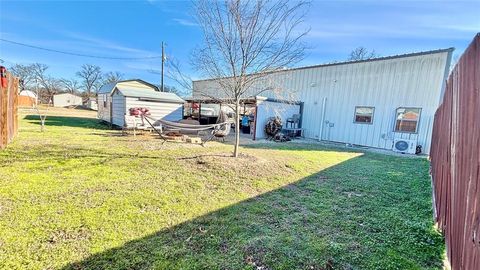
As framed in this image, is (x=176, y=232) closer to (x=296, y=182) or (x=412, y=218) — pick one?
(x=296, y=182)

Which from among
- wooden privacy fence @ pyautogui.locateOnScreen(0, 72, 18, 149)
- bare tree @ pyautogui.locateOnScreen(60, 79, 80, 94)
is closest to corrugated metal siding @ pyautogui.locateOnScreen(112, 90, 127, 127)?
wooden privacy fence @ pyautogui.locateOnScreen(0, 72, 18, 149)

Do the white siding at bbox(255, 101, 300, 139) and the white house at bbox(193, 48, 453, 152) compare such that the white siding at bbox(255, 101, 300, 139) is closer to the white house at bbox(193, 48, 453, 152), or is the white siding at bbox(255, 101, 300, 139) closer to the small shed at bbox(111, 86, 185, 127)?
the white house at bbox(193, 48, 453, 152)

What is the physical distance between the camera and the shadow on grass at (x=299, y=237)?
6.85ft

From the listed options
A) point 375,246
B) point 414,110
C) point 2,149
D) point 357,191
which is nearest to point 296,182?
point 357,191

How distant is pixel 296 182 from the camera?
467cm

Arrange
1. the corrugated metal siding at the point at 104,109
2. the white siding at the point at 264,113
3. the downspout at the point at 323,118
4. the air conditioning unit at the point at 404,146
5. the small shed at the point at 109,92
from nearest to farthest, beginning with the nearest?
the air conditioning unit at the point at 404,146, the white siding at the point at 264,113, the downspout at the point at 323,118, the small shed at the point at 109,92, the corrugated metal siding at the point at 104,109

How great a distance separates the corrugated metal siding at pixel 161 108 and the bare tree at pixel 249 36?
6.97 metres

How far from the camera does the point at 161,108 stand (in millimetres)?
12352

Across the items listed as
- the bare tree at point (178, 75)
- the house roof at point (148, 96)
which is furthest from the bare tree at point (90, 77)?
the bare tree at point (178, 75)

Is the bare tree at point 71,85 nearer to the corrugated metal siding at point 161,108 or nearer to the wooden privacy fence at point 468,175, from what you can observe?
the corrugated metal siding at point 161,108

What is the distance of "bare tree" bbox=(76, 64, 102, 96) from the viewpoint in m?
46.5

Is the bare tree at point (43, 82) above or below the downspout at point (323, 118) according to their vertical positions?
above

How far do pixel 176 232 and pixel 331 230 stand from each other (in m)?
1.79

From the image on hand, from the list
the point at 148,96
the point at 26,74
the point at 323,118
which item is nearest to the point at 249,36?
the point at 148,96
